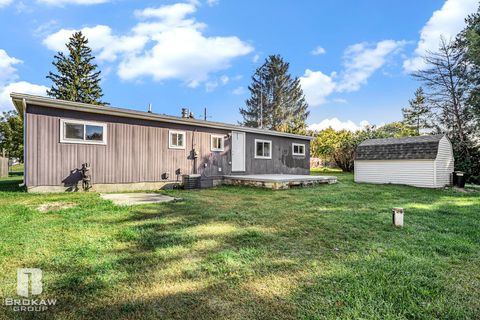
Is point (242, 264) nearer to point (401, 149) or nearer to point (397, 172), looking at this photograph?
point (397, 172)

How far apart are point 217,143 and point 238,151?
49.2 inches

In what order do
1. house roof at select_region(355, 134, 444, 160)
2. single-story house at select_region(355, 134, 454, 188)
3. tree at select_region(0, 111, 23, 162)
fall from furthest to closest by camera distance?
tree at select_region(0, 111, 23, 162)
house roof at select_region(355, 134, 444, 160)
single-story house at select_region(355, 134, 454, 188)

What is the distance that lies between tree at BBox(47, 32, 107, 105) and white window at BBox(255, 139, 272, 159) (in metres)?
22.5

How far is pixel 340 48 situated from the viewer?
64.7ft

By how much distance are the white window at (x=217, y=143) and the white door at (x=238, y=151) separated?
0.66 m

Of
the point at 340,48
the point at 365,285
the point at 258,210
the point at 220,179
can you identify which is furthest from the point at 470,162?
the point at 365,285

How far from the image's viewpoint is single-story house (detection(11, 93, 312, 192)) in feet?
24.4

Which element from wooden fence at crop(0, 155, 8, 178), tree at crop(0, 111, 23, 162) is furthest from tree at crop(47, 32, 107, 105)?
wooden fence at crop(0, 155, 8, 178)

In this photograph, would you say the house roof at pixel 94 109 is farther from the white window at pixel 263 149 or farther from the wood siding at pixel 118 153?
the white window at pixel 263 149

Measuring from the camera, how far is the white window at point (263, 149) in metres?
13.0

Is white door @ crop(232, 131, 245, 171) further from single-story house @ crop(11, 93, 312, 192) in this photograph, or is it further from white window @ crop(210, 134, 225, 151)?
white window @ crop(210, 134, 225, 151)

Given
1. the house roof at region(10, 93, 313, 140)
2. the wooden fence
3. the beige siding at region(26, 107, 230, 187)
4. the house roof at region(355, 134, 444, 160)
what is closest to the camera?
the house roof at region(10, 93, 313, 140)
